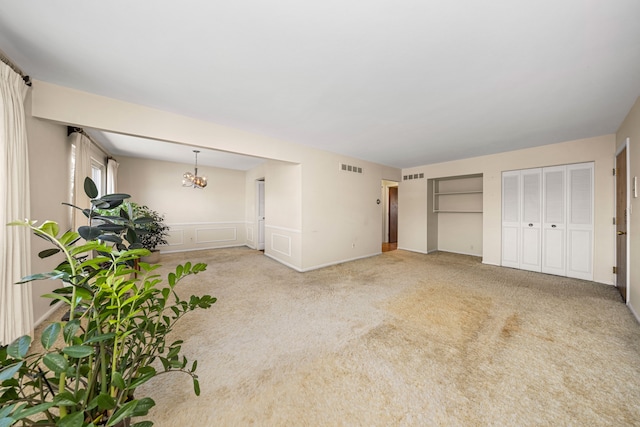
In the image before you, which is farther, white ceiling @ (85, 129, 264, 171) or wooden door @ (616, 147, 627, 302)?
white ceiling @ (85, 129, 264, 171)

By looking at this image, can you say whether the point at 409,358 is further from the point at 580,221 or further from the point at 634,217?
the point at 580,221

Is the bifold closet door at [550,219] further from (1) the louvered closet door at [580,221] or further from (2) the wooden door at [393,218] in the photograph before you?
(2) the wooden door at [393,218]

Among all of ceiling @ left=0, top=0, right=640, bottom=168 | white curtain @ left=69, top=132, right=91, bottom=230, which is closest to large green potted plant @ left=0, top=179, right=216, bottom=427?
ceiling @ left=0, top=0, right=640, bottom=168

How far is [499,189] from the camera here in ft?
16.1

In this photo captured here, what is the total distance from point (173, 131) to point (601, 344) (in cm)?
516

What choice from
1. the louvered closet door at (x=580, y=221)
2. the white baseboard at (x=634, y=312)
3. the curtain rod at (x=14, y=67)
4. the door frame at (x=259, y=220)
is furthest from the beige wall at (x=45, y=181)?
the louvered closet door at (x=580, y=221)

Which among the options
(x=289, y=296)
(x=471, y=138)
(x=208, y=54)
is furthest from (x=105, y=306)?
(x=471, y=138)

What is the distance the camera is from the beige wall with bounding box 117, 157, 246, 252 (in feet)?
19.6

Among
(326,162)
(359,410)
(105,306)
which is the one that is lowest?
(359,410)

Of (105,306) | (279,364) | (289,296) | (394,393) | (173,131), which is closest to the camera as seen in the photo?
(105,306)

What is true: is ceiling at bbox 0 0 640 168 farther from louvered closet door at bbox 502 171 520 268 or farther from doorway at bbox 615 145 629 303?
louvered closet door at bbox 502 171 520 268

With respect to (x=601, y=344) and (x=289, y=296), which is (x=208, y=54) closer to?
(x=289, y=296)

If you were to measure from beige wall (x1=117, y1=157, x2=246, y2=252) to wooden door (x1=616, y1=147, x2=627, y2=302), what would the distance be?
8035 mm

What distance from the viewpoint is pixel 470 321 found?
254cm
